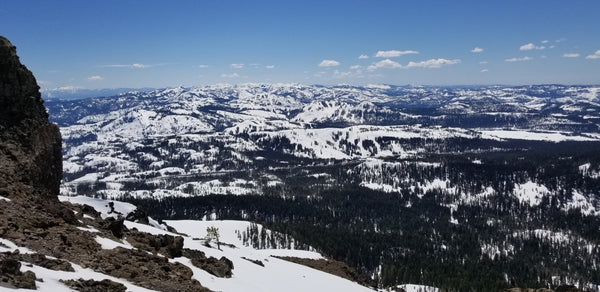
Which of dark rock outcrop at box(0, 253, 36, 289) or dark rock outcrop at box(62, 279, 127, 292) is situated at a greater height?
dark rock outcrop at box(0, 253, 36, 289)

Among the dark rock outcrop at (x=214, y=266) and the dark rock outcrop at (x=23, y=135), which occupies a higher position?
the dark rock outcrop at (x=23, y=135)

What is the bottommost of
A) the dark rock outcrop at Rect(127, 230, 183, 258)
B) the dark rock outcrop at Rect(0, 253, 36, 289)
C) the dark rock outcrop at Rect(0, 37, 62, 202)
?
the dark rock outcrop at Rect(127, 230, 183, 258)

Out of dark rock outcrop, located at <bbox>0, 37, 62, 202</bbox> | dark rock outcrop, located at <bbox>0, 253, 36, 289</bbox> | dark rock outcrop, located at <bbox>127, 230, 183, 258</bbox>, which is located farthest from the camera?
dark rock outcrop, located at <bbox>127, 230, 183, 258</bbox>

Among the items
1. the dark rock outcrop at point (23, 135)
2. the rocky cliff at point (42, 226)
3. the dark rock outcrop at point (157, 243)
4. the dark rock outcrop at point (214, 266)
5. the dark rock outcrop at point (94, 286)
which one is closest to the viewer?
the dark rock outcrop at point (94, 286)

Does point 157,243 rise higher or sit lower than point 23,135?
lower

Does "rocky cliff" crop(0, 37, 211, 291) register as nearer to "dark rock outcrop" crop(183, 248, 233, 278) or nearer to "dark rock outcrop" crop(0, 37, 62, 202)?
"dark rock outcrop" crop(0, 37, 62, 202)

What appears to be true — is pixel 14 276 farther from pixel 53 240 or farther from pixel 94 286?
pixel 53 240

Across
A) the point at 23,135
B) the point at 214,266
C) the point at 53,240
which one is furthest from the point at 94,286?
the point at 23,135

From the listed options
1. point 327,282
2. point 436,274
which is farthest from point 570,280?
point 327,282

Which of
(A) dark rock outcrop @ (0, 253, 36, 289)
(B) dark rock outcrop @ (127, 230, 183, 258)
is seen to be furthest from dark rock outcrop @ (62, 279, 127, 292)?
(B) dark rock outcrop @ (127, 230, 183, 258)

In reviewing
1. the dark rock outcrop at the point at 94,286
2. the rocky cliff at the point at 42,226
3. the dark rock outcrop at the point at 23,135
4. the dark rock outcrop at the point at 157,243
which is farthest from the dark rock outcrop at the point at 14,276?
the dark rock outcrop at the point at 157,243

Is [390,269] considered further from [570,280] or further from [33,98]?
[33,98]

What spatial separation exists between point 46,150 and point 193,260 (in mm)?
23278

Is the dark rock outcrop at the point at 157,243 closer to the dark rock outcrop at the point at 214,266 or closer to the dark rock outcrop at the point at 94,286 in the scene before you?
the dark rock outcrop at the point at 214,266
